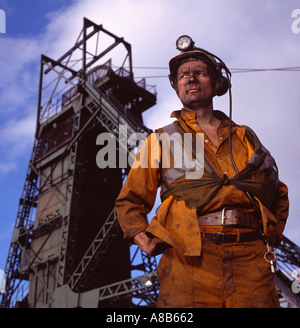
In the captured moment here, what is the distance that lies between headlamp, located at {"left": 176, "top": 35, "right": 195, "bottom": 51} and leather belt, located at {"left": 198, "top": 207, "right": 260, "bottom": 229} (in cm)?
142

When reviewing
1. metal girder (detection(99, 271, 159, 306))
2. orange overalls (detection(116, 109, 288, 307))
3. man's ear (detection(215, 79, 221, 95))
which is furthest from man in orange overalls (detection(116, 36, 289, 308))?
metal girder (detection(99, 271, 159, 306))

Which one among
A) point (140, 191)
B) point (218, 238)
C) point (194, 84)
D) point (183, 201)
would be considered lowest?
point (218, 238)

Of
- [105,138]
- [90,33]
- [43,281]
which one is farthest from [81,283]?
[90,33]

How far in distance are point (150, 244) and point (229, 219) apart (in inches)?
21.9

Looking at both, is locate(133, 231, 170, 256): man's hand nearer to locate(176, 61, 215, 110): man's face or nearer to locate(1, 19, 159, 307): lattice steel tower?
locate(176, 61, 215, 110): man's face

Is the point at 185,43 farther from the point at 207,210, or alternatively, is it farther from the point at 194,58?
the point at 207,210

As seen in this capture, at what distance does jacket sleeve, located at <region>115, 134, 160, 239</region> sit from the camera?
2.83 m

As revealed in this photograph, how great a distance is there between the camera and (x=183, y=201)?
9.02 feet

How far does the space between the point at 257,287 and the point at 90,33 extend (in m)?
20.7

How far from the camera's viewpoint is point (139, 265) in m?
19.3

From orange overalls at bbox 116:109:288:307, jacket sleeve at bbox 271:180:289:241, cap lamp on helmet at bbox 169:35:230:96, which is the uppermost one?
cap lamp on helmet at bbox 169:35:230:96

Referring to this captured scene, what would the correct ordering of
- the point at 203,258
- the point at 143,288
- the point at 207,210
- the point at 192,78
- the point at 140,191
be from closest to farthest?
the point at 203,258 < the point at 207,210 < the point at 140,191 < the point at 192,78 < the point at 143,288

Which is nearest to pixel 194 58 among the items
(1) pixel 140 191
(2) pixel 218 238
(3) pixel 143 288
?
(1) pixel 140 191

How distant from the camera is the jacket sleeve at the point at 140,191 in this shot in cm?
283
